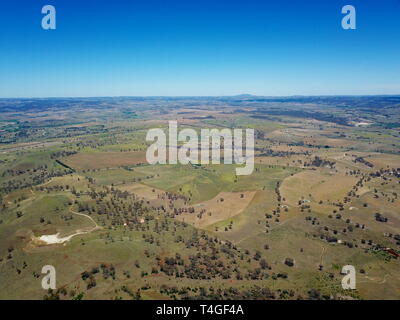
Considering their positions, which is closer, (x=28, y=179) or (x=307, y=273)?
(x=307, y=273)

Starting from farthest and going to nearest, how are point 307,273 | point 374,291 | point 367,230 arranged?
point 367,230
point 307,273
point 374,291

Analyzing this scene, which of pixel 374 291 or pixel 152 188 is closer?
pixel 374 291

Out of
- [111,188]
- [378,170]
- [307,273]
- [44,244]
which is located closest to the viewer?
[307,273]

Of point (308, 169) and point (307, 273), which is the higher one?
point (308, 169)

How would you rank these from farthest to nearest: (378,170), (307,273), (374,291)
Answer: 1. (378,170)
2. (307,273)
3. (374,291)
